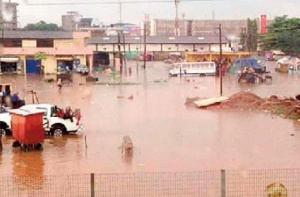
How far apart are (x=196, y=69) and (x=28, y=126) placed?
4418cm

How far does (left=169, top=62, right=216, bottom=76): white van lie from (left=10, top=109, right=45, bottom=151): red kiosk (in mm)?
42498

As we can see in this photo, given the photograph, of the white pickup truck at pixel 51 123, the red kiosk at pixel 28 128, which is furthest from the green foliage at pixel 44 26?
the red kiosk at pixel 28 128

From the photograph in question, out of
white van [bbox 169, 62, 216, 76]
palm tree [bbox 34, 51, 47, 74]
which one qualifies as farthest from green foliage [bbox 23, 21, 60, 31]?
white van [bbox 169, 62, 216, 76]

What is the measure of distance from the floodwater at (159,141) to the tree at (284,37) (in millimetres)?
49624

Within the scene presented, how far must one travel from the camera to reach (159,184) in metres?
13.3

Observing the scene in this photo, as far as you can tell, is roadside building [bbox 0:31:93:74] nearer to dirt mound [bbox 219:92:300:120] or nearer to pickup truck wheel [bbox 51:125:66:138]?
dirt mound [bbox 219:92:300:120]

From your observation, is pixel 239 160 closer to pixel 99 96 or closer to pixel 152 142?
pixel 152 142

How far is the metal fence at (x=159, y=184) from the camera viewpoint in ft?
40.9

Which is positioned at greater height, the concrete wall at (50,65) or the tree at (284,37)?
the tree at (284,37)

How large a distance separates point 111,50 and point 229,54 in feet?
85.9


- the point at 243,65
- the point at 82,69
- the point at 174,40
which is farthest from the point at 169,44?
the point at 82,69

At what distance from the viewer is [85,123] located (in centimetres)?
2591

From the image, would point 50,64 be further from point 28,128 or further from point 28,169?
point 28,169

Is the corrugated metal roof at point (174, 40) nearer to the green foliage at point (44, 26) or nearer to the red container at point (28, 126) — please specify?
the green foliage at point (44, 26)
